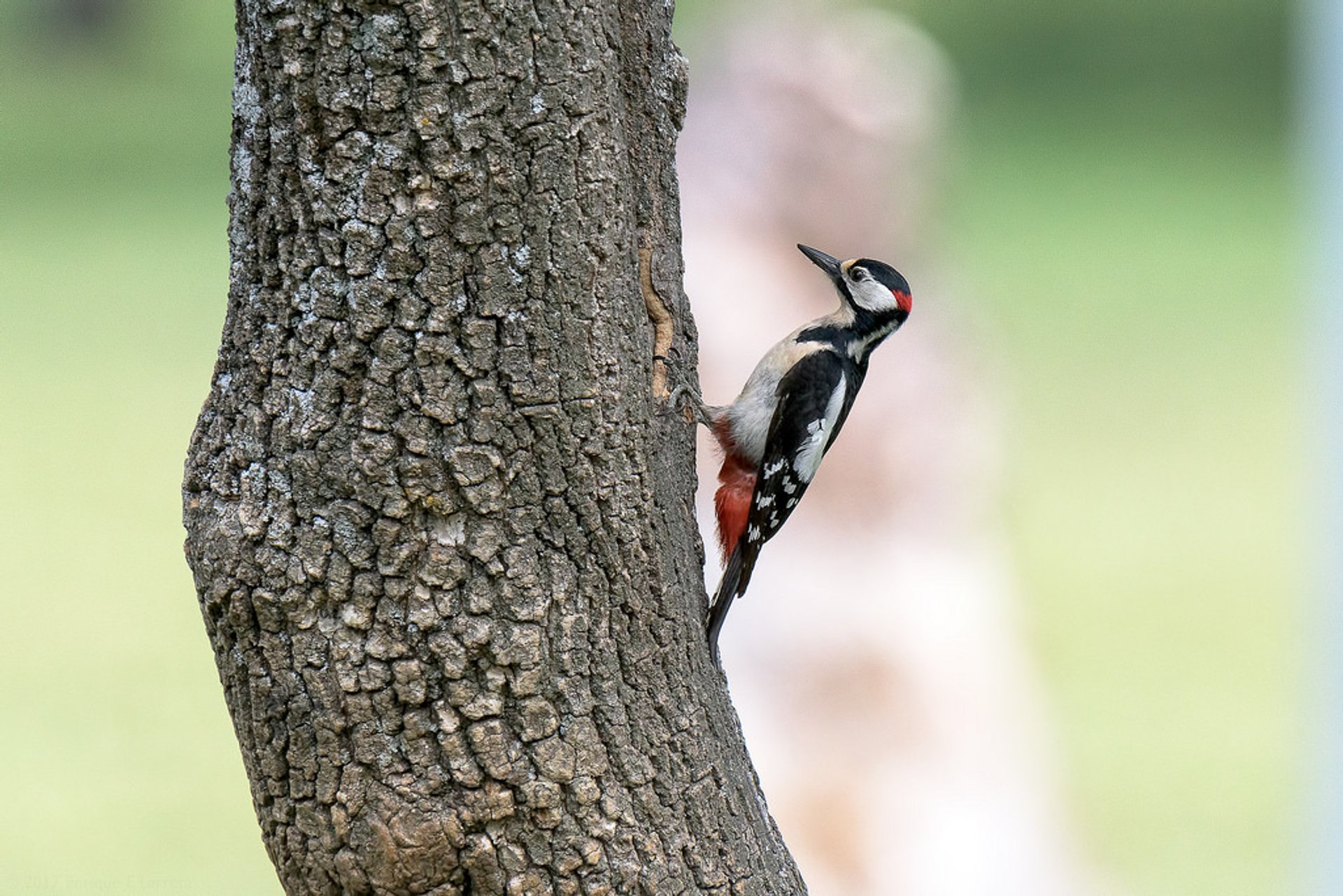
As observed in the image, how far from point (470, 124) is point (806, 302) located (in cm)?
344

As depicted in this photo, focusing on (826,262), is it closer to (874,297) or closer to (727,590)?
(874,297)

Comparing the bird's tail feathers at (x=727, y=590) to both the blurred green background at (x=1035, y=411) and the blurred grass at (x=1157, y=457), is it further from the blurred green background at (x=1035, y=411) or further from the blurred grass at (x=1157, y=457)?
the blurred grass at (x=1157, y=457)

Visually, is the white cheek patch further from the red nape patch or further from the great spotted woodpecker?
the red nape patch

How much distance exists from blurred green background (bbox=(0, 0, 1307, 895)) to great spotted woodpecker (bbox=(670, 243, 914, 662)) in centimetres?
369

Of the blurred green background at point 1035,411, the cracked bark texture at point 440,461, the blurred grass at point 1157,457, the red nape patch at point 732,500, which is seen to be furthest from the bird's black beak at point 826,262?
the blurred grass at point 1157,457

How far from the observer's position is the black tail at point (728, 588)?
101 inches

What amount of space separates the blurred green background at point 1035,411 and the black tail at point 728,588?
154 inches

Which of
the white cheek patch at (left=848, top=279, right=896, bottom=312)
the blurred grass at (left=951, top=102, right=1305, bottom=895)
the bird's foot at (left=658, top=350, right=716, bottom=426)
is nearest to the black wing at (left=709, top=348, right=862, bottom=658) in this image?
the white cheek patch at (left=848, top=279, right=896, bottom=312)

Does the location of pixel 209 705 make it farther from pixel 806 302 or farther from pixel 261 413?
pixel 261 413

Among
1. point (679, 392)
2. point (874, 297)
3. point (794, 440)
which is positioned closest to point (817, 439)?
point (794, 440)

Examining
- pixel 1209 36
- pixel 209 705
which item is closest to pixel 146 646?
pixel 209 705

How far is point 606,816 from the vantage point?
2254 mm

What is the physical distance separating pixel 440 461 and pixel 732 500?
126 cm

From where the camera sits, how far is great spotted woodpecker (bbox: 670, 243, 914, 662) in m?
3.18
